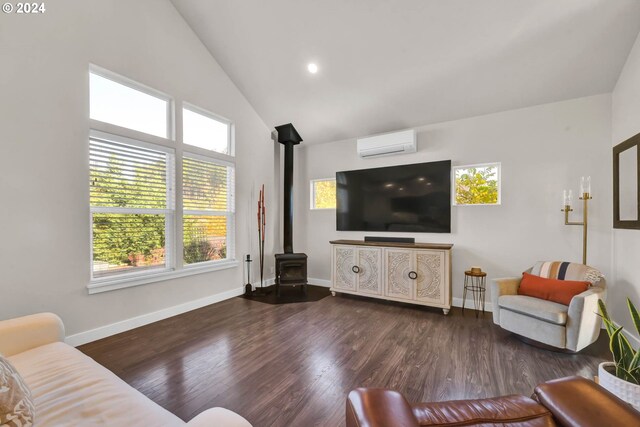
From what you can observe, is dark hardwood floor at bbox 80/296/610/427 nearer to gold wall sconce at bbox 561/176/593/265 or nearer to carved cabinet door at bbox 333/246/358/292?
carved cabinet door at bbox 333/246/358/292

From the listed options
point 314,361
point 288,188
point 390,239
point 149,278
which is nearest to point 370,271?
point 390,239

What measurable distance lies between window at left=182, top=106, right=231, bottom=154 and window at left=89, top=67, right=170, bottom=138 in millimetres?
271

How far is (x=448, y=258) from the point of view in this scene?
3.28 metres

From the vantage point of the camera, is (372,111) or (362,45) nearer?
(362,45)

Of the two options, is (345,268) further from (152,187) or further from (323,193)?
(152,187)

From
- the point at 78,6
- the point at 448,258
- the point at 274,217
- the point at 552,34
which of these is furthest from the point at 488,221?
the point at 78,6

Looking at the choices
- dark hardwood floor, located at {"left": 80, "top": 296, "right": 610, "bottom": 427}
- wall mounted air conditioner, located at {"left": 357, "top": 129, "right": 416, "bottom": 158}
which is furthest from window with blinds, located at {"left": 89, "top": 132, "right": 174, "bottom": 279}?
wall mounted air conditioner, located at {"left": 357, "top": 129, "right": 416, "bottom": 158}

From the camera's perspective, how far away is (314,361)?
7.25 ft

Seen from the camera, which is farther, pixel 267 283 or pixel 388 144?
pixel 267 283

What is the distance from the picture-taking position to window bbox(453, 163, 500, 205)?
3.45m

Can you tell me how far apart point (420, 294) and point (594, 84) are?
9.87ft

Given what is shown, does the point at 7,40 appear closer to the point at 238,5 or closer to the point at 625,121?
the point at 238,5

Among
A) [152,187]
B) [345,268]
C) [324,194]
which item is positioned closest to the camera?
[152,187]

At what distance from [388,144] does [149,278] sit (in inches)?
141
